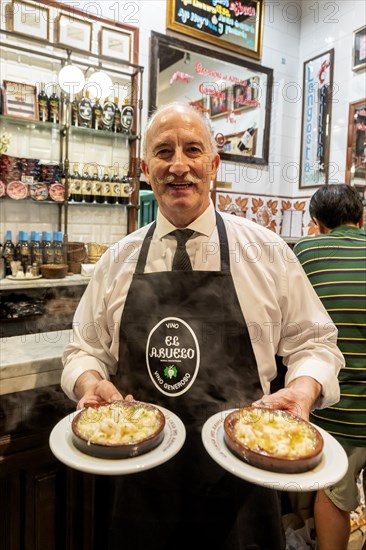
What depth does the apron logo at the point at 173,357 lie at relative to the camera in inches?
49.4

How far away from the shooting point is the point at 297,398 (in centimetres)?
118

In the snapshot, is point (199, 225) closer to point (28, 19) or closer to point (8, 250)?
point (8, 250)

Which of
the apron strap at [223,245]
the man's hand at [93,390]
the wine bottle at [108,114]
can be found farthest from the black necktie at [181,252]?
the wine bottle at [108,114]

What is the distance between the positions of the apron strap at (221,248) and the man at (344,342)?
73 centimetres

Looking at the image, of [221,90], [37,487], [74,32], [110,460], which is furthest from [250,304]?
[221,90]

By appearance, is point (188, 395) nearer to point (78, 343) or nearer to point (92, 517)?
point (78, 343)

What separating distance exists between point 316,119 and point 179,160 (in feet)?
14.1

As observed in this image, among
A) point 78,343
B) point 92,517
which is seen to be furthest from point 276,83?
point 92,517

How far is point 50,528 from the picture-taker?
4.34ft

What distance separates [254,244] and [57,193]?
2.90 meters

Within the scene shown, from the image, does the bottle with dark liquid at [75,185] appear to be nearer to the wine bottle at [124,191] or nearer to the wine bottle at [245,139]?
the wine bottle at [124,191]

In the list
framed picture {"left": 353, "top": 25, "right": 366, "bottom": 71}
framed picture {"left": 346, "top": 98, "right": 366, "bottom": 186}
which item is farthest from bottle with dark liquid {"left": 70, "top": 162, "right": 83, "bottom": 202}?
framed picture {"left": 353, "top": 25, "right": 366, "bottom": 71}

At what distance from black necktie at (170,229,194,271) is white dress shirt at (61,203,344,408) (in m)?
0.02

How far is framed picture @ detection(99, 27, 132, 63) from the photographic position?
414cm
